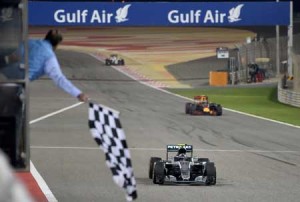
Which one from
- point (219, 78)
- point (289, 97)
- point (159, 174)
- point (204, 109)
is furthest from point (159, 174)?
point (219, 78)

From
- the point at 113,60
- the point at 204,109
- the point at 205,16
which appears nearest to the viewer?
the point at 204,109

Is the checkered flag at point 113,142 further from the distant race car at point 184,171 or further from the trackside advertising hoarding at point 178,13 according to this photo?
the trackside advertising hoarding at point 178,13

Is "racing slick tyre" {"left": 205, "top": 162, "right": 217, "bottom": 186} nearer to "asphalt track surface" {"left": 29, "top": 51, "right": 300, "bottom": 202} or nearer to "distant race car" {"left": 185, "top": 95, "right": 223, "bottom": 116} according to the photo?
"asphalt track surface" {"left": 29, "top": 51, "right": 300, "bottom": 202}

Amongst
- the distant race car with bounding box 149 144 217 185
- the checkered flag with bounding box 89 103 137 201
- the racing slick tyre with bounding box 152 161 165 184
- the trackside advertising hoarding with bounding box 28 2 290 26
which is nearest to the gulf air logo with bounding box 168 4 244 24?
the trackside advertising hoarding with bounding box 28 2 290 26

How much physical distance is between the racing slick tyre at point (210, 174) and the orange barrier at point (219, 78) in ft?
152

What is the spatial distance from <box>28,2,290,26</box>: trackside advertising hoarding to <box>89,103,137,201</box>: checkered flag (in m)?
46.2

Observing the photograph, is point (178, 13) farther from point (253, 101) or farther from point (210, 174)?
point (210, 174)

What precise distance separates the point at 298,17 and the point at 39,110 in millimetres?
59361

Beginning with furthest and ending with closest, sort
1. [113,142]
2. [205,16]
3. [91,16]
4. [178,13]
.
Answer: [205,16], [178,13], [91,16], [113,142]

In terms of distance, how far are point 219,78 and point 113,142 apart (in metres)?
54.2

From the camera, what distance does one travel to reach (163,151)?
1866 cm

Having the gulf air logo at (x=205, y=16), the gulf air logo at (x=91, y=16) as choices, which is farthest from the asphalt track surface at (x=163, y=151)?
the gulf air logo at (x=205, y=16)

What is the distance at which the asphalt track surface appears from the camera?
11750 mm

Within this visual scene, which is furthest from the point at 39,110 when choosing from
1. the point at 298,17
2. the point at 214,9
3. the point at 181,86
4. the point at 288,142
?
the point at 298,17
